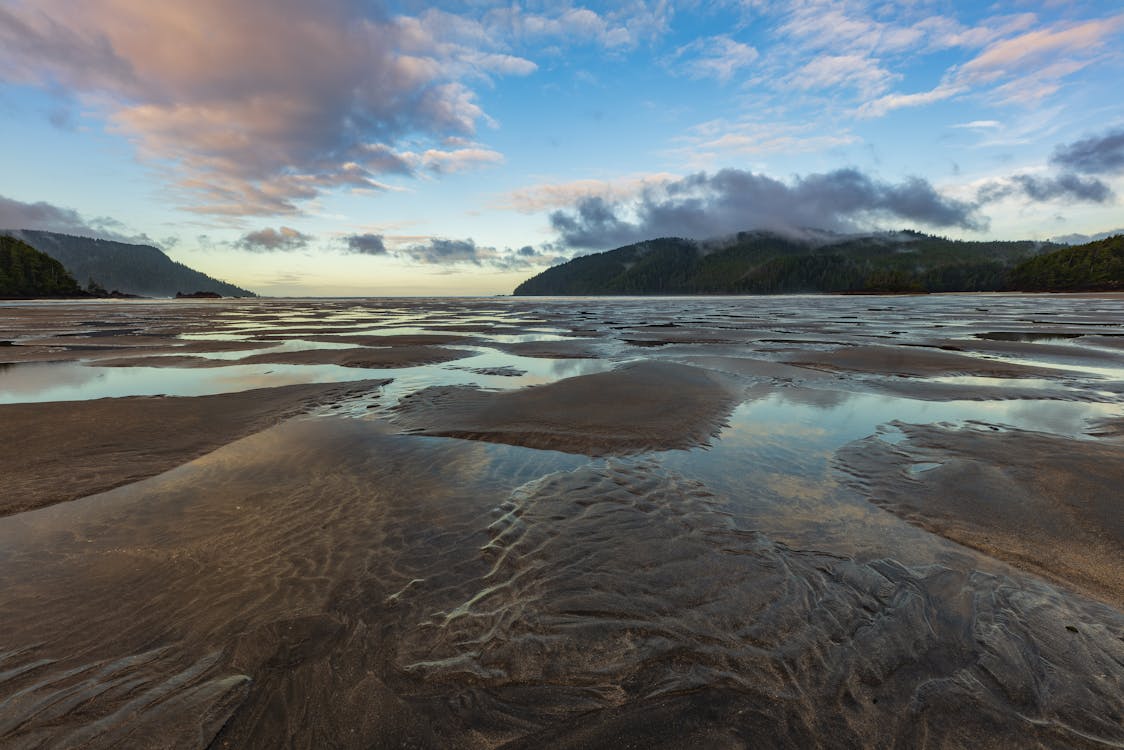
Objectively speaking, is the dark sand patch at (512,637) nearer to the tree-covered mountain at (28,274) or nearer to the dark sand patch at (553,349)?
the dark sand patch at (553,349)

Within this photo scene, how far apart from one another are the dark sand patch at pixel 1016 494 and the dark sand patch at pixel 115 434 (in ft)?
37.4

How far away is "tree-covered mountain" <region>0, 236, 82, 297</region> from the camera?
113m

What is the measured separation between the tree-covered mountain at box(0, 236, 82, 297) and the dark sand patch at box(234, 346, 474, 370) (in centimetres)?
15636

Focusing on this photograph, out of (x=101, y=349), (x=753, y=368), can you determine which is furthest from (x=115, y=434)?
(x=101, y=349)

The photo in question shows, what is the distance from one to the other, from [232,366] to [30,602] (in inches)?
618

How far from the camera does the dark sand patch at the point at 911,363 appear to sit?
14.8 metres

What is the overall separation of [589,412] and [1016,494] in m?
7.25

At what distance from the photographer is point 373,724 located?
9.54ft

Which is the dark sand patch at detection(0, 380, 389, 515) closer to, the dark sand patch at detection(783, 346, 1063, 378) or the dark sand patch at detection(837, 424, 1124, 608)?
the dark sand patch at detection(837, 424, 1124, 608)

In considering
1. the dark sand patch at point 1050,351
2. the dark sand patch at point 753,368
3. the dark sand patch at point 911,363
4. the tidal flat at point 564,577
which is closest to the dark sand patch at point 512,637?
the tidal flat at point 564,577

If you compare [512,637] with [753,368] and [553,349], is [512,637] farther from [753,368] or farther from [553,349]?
[553,349]

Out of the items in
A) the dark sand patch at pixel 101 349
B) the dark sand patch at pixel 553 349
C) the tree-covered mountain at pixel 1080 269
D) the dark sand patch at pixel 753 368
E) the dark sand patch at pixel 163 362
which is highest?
the tree-covered mountain at pixel 1080 269

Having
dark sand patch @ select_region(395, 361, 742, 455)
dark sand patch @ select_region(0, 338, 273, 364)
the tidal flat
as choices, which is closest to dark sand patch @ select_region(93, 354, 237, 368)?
dark sand patch @ select_region(0, 338, 273, 364)

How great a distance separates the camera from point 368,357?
1961 cm
